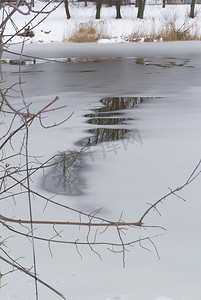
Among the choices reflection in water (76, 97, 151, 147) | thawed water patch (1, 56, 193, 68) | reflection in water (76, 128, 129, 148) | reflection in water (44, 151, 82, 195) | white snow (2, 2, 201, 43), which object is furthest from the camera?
white snow (2, 2, 201, 43)

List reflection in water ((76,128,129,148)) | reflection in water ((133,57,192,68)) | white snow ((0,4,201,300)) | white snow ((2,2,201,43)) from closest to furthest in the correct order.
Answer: white snow ((0,4,201,300))
reflection in water ((76,128,129,148))
reflection in water ((133,57,192,68))
white snow ((2,2,201,43))

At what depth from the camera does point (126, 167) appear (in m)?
3.34

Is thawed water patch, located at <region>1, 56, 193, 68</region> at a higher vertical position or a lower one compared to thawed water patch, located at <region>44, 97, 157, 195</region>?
higher

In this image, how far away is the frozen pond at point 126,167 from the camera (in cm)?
194

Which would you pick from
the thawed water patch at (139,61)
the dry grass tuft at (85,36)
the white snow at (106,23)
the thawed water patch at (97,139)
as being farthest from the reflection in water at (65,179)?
the dry grass tuft at (85,36)

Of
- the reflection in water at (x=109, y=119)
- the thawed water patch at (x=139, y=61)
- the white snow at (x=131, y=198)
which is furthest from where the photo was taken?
the thawed water patch at (x=139, y=61)

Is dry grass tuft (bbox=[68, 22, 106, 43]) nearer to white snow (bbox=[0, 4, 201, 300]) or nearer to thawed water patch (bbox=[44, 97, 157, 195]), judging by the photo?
white snow (bbox=[0, 4, 201, 300])

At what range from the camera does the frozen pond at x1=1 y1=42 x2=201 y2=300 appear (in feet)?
6.36

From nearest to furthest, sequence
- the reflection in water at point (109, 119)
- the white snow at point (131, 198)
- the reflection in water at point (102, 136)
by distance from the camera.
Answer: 1. the white snow at point (131, 198)
2. the reflection in water at point (102, 136)
3. the reflection in water at point (109, 119)

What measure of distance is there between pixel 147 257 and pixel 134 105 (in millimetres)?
3695

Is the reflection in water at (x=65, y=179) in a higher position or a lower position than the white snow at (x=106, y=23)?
lower

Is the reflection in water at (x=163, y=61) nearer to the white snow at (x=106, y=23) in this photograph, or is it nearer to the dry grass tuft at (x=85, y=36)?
the white snow at (x=106, y=23)

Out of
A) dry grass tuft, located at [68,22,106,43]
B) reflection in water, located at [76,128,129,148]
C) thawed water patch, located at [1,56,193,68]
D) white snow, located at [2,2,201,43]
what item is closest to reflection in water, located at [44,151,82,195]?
reflection in water, located at [76,128,129,148]

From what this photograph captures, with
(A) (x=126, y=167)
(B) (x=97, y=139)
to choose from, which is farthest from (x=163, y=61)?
(A) (x=126, y=167)
